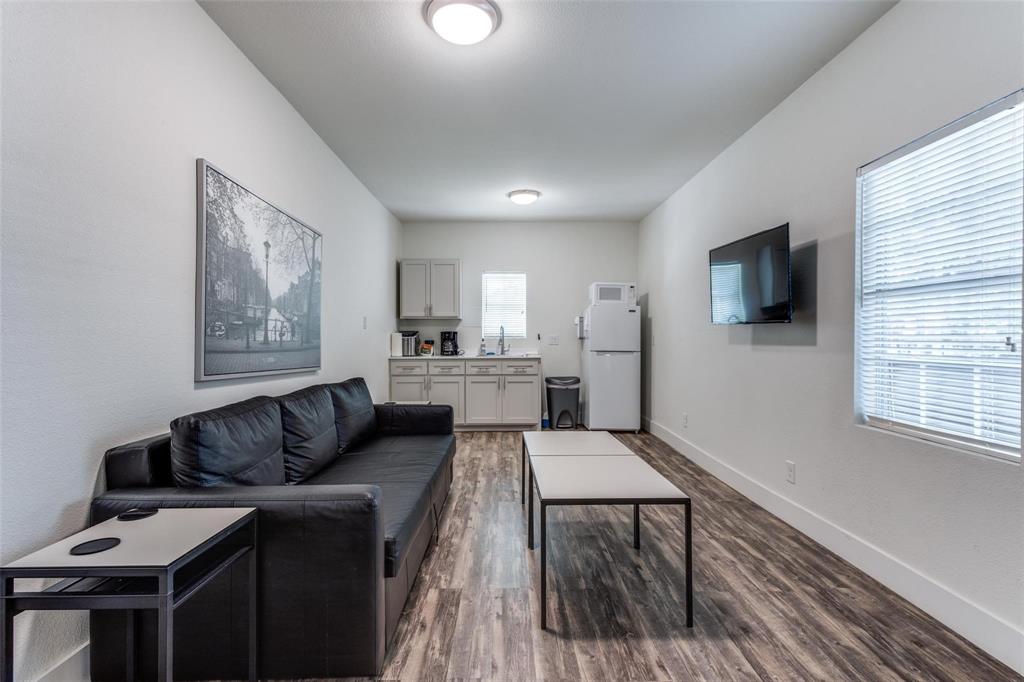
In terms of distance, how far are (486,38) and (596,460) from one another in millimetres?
2192

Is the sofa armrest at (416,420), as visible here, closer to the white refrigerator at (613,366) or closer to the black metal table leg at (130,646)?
the black metal table leg at (130,646)

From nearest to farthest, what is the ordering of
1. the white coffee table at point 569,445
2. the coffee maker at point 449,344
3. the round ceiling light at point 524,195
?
the white coffee table at point 569,445
the round ceiling light at point 524,195
the coffee maker at point 449,344

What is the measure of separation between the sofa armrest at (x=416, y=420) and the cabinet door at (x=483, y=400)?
189 centimetres

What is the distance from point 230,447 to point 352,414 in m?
1.29

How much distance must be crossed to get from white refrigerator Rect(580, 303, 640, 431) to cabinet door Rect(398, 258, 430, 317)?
205 cm

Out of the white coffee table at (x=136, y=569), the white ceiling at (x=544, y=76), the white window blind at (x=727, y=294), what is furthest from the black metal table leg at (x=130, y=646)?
the white window blind at (x=727, y=294)

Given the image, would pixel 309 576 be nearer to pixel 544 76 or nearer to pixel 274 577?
pixel 274 577

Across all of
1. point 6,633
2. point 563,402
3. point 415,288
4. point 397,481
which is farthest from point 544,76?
point 563,402

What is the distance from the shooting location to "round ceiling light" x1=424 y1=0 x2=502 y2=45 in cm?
195

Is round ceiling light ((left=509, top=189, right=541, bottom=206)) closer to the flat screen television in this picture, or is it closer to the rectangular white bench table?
the flat screen television

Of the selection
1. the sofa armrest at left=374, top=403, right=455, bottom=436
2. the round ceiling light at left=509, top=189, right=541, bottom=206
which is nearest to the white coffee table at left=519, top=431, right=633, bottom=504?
the sofa armrest at left=374, top=403, right=455, bottom=436

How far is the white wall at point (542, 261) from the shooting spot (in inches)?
230

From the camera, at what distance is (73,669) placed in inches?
55.4

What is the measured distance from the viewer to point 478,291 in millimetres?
5879
